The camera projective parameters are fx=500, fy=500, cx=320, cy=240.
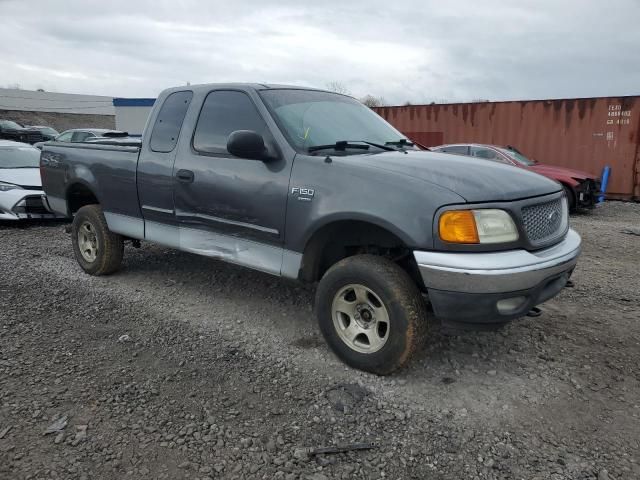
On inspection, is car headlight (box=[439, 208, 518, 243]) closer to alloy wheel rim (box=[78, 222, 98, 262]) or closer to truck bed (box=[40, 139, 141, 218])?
truck bed (box=[40, 139, 141, 218])

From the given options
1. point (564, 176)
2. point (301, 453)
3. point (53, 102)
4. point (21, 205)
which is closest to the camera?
point (301, 453)

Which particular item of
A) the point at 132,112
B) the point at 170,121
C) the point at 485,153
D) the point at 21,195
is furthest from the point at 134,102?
the point at 170,121

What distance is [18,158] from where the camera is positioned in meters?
9.36

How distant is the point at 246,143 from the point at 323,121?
752 millimetres

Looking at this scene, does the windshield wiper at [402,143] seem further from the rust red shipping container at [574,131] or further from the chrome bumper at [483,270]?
the rust red shipping container at [574,131]

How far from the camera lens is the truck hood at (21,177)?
27.2 ft

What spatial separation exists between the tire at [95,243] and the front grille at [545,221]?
4030mm

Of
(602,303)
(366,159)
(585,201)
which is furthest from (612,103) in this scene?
(366,159)

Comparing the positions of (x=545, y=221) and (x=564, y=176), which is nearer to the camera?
(x=545, y=221)

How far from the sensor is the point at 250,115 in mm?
3832

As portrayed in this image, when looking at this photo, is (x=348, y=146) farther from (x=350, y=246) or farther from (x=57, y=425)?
(x=57, y=425)

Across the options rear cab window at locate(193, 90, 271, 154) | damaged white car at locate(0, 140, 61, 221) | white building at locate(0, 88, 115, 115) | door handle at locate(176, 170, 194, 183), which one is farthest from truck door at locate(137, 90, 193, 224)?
white building at locate(0, 88, 115, 115)

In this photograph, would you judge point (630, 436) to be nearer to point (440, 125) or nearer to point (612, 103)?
point (612, 103)

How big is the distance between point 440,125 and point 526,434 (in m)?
13.5
